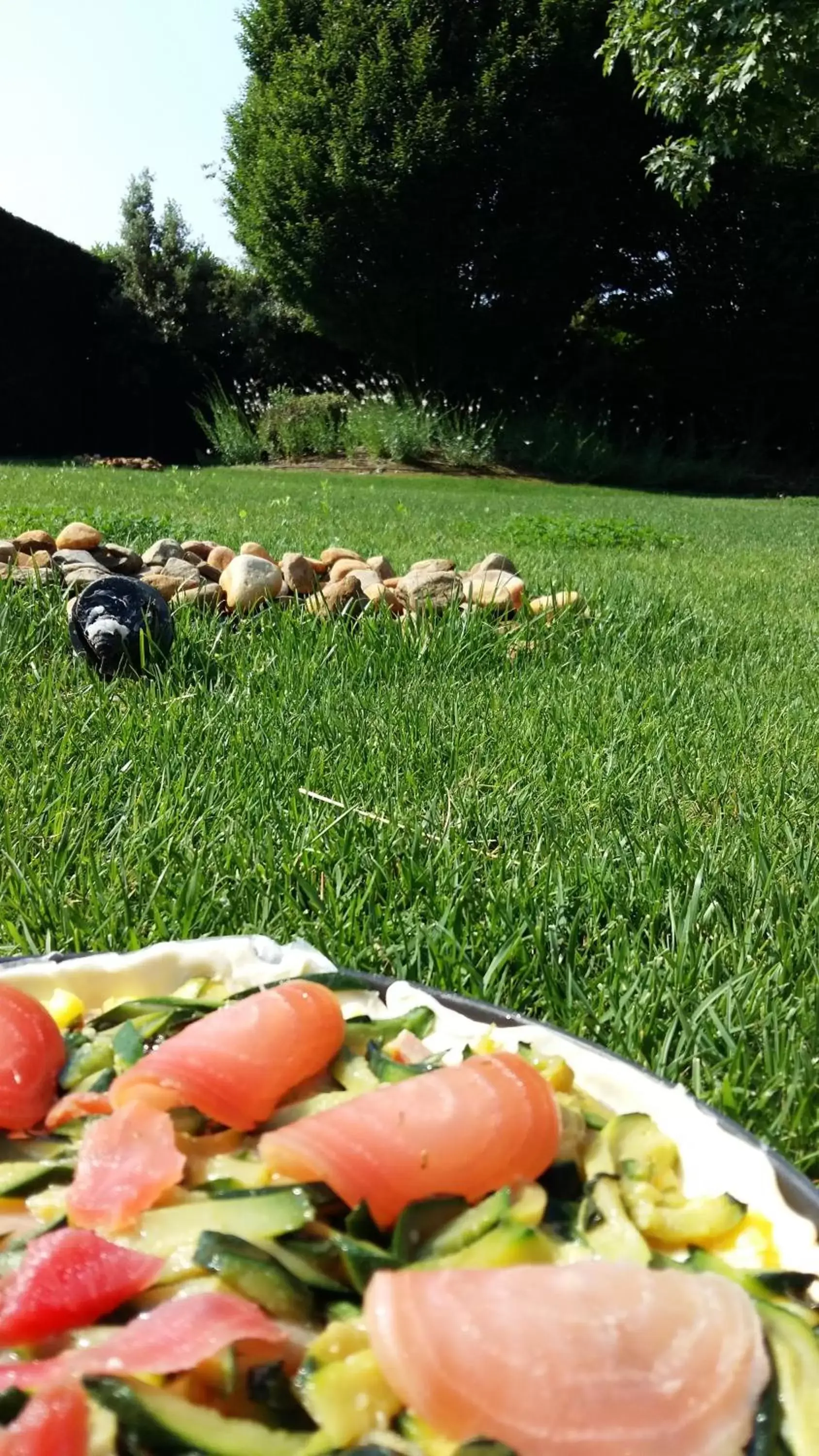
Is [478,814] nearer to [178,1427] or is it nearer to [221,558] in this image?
[178,1427]

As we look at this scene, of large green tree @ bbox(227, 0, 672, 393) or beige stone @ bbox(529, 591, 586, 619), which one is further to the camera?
large green tree @ bbox(227, 0, 672, 393)

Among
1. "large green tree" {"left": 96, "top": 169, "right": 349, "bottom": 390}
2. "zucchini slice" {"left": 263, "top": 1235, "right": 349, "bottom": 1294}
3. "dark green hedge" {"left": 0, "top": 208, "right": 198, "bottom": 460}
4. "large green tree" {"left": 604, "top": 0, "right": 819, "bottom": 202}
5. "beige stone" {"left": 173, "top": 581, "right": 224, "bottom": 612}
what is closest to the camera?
"zucchini slice" {"left": 263, "top": 1235, "right": 349, "bottom": 1294}

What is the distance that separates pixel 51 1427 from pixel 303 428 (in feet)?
52.3

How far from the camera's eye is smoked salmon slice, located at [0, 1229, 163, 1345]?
50 cm

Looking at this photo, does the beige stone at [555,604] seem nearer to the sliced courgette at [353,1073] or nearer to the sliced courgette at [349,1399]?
the sliced courgette at [353,1073]

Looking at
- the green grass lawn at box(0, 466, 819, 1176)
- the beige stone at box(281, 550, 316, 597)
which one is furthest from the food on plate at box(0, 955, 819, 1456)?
the beige stone at box(281, 550, 316, 597)

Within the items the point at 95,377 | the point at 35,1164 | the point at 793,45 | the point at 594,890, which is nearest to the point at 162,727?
the point at 594,890

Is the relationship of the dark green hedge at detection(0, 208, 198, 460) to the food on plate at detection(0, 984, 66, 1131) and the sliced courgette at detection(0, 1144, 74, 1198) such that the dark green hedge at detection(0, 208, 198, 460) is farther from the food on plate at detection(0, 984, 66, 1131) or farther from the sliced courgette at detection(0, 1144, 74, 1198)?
the sliced courgette at detection(0, 1144, 74, 1198)

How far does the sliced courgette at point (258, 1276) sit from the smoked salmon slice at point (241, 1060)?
0.38ft

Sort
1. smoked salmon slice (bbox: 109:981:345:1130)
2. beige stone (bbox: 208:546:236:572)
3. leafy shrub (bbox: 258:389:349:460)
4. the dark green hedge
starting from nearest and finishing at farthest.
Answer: smoked salmon slice (bbox: 109:981:345:1130), beige stone (bbox: 208:546:236:572), leafy shrub (bbox: 258:389:349:460), the dark green hedge

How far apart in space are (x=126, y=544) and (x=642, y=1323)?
4136 mm

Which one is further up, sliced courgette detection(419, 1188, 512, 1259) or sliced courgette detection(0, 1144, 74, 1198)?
sliced courgette detection(419, 1188, 512, 1259)

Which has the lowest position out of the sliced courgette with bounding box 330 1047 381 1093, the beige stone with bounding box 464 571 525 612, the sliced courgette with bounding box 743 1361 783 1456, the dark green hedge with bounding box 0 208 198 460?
the sliced courgette with bounding box 743 1361 783 1456

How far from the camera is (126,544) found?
4312mm
